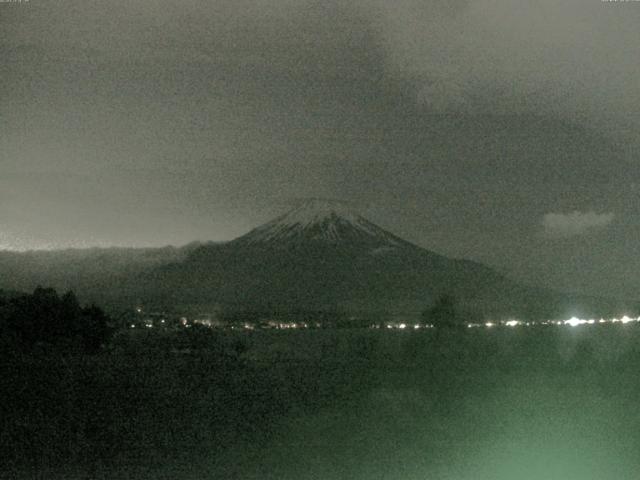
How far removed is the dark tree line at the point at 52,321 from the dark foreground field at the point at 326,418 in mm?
11796

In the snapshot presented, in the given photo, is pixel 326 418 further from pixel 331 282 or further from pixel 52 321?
pixel 331 282

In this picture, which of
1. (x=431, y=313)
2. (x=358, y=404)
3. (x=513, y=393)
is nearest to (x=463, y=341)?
Result: (x=513, y=393)

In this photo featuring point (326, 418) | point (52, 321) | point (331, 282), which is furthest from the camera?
point (331, 282)

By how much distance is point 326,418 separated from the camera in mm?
17828

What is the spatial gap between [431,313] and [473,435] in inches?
1172

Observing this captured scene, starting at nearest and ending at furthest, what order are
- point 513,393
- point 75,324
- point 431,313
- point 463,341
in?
point 513,393 → point 463,341 → point 75,324 → point 431,313

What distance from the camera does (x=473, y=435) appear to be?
58.1 ft

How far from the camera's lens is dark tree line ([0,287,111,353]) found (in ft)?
112

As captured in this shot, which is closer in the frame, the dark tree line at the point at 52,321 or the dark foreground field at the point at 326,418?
the dark foreground field at the point at 326,418

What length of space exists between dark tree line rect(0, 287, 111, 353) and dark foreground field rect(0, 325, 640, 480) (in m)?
11.8

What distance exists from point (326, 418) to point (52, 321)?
1946 centimetres

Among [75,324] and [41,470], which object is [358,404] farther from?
[75,324]

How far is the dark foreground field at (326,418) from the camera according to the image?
15312 mm

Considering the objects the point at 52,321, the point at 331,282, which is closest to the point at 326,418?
the point at 52,321
